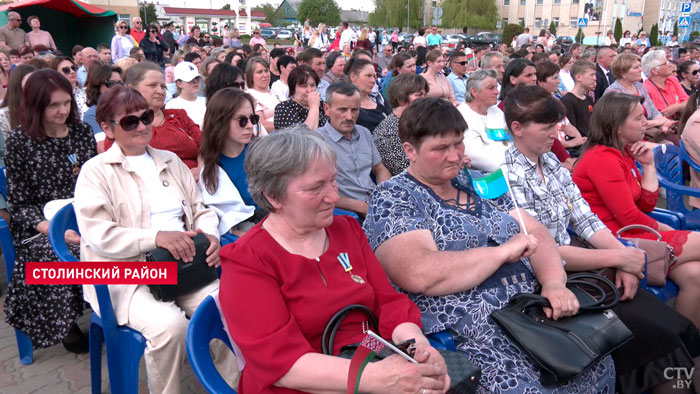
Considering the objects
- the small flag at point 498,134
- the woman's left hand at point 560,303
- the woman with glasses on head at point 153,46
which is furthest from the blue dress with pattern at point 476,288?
the woman with glasses on head at point 153,46

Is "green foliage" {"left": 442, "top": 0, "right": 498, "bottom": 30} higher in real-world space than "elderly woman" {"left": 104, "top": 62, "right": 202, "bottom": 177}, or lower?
higher

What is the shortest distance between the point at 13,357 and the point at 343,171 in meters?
2.43

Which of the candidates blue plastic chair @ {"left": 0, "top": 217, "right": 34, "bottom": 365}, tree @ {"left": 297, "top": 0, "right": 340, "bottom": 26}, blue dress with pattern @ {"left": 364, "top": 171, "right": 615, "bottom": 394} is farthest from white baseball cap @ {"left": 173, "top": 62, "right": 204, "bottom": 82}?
tree @ {"left": 297, "top": 0, "right": 340, "bottom": 26}

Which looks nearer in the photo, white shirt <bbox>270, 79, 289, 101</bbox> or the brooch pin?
the brooch pin

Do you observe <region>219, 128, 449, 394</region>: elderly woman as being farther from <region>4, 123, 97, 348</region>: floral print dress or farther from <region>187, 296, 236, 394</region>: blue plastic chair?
<region>4, 123, 97, 348</region>: floral print dress

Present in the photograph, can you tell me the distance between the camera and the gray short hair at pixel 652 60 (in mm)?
7086

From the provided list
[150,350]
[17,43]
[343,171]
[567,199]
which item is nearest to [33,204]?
[150,350]

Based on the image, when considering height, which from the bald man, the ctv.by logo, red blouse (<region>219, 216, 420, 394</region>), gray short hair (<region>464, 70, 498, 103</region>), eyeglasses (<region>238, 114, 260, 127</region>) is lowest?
the ctv.by logo

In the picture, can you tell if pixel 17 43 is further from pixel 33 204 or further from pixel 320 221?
pixel 320 221

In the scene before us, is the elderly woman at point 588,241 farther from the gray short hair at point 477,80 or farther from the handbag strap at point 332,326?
the gray short hair at point 477,80

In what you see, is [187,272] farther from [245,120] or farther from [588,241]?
[588,241]

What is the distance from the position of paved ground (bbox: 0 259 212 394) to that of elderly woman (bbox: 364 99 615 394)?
1.54m

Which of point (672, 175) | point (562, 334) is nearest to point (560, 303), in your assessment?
point (562, 334)

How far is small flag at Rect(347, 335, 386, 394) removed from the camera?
63.7 inches
